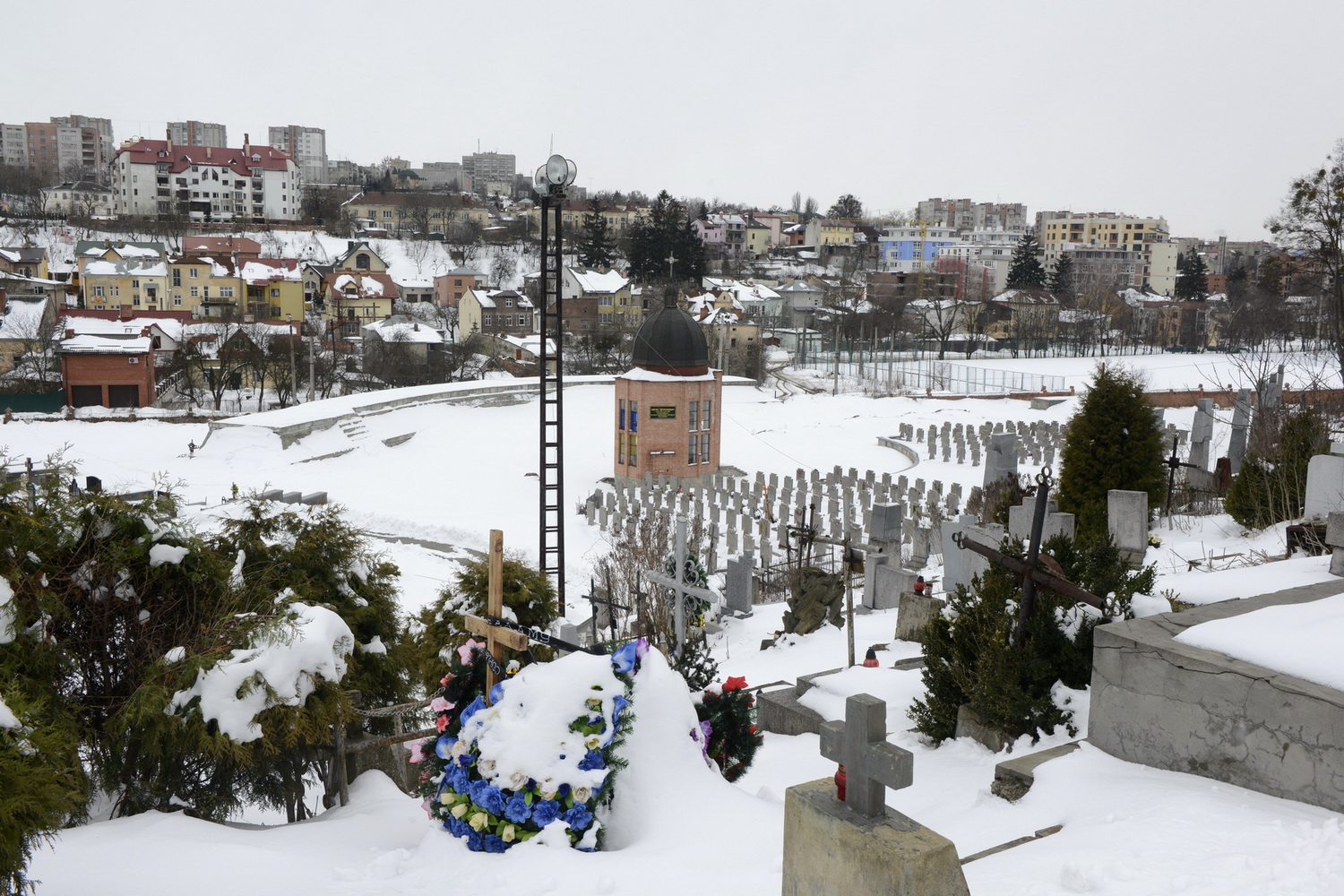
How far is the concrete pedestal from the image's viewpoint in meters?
3.64

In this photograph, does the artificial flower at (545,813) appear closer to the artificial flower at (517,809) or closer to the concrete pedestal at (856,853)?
the artificial flower at (517,809)

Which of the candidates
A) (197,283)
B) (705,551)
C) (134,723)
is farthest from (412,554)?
(197,283)

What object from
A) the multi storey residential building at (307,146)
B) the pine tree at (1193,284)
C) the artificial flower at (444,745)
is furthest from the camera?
the multi storey residential building at (307,146)

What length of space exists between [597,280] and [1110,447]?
62.3m

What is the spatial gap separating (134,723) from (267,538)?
240 cm

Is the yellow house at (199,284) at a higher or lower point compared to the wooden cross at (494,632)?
higher

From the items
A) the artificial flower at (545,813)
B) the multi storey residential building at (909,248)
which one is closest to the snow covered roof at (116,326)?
the artificial flower at (545,813)

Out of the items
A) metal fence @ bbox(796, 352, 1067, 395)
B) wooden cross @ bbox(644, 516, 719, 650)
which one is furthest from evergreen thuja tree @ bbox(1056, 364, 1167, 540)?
metal fence @ bbox(796, 352, 1067, 395)

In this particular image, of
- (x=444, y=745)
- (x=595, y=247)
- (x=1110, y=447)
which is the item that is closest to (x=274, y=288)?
(x=595, y=247)

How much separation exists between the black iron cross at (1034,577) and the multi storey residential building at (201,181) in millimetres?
105054

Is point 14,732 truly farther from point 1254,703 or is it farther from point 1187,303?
point 1187,303

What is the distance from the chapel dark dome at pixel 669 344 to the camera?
25.7 meters

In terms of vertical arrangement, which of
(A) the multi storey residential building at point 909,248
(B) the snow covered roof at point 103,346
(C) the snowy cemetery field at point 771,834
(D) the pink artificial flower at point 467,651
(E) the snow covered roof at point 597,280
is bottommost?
(C) the snowy cemetery field at point 771,834

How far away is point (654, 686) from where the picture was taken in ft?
18.3
